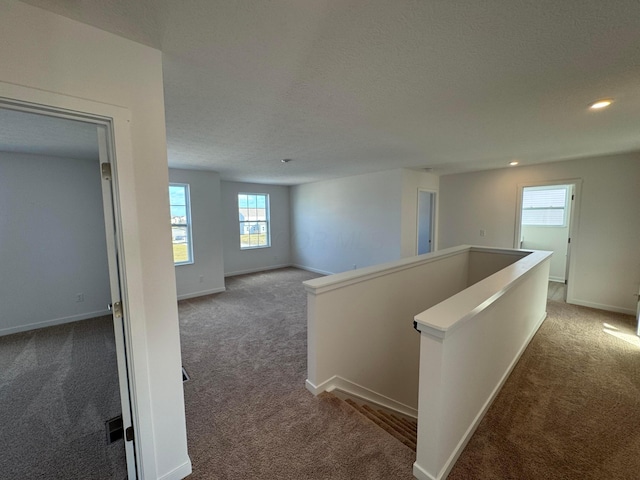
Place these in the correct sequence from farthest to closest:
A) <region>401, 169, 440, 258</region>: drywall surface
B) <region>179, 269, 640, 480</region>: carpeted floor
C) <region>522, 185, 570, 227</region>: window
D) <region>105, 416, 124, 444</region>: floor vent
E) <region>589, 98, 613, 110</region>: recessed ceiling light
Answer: <region>522, 185, 570, 227</region>: window
<region>401, 169, 440, 258</region>: drywall surface
<region>589, 98, 613, 110</region>: recessed ceiling light
<region>105, 416, 124, 444</region>: floor vent
<region>179, 269, 640, 480</region>: carpeted floor

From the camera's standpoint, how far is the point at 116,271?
130 cm

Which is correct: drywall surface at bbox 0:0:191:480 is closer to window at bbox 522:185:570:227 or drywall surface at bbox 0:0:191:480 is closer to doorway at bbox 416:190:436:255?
doorway at bbox 416:190:436:255

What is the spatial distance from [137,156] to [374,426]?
216 cm

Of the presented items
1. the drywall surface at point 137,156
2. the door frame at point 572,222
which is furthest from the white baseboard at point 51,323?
the door frame at point 572,222

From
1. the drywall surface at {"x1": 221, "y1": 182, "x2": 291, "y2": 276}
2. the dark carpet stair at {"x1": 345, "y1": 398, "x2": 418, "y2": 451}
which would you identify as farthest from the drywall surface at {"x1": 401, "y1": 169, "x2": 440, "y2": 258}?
the drywall surface at {"x1": 221, "y1": 182, "x2": 291, "y2": 276}

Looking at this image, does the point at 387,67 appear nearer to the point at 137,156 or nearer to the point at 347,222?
the point at 137,156

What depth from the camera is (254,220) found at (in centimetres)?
686

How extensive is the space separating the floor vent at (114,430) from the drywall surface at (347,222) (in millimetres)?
4418

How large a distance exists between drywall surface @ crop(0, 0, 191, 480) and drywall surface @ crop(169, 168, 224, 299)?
3.74 meters

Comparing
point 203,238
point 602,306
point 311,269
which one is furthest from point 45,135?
point 602,306

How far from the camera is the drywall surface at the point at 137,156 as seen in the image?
Result: 3.28 feet

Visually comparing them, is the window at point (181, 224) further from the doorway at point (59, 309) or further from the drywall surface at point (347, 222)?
the drywall surface at point (347, 222)

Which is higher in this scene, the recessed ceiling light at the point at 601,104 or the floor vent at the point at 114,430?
the recessed ceiling light at the point at 601,104

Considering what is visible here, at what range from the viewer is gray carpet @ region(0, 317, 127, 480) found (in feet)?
5.20
